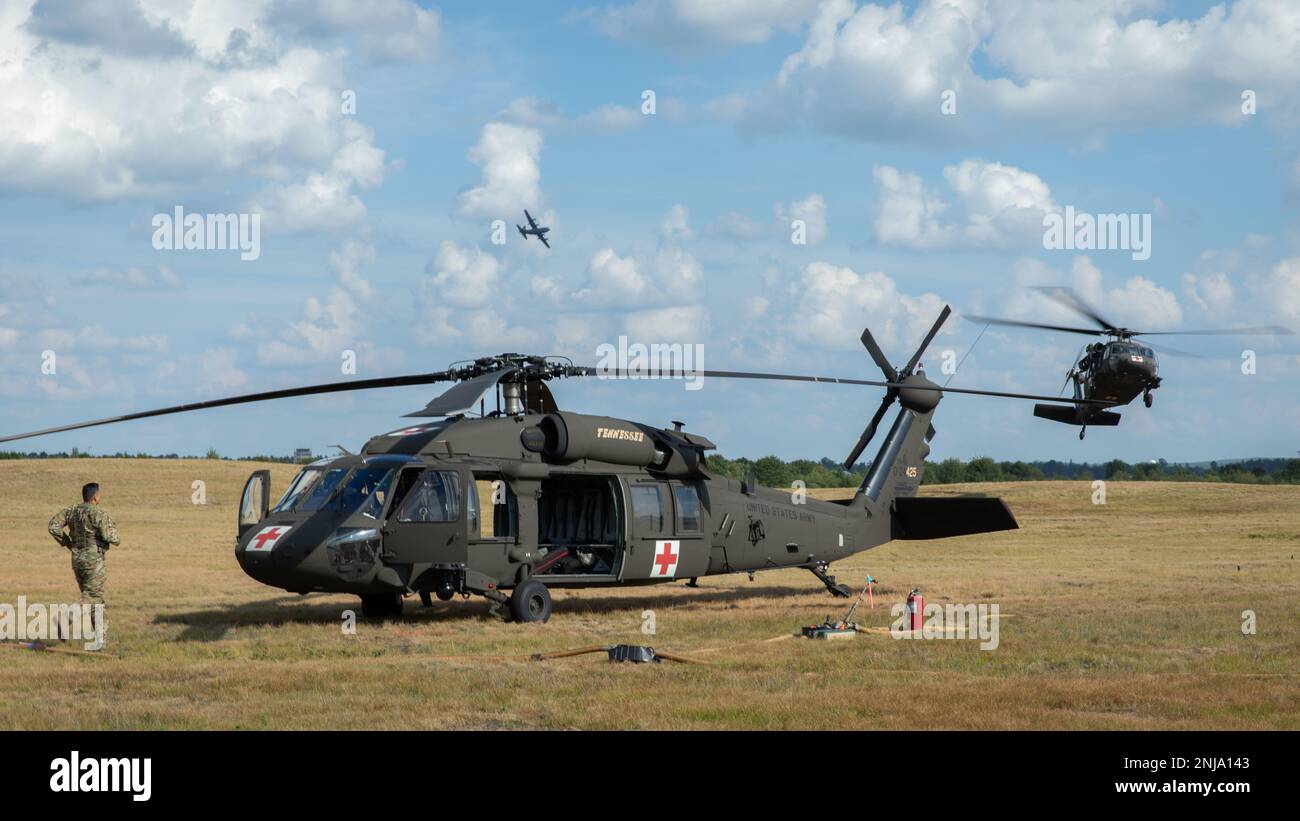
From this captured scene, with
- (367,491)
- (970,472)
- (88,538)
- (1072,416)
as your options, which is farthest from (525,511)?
(970,472)

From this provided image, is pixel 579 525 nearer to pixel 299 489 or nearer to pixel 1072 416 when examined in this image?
pixel 299 489

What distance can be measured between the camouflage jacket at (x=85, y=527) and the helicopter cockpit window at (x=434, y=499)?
4.06 m

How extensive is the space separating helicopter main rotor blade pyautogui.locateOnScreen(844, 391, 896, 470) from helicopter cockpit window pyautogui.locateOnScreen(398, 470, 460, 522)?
7.95m

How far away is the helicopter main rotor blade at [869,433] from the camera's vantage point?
24712 mm

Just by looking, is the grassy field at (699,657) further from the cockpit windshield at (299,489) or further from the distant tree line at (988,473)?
the distant tree line at (988,473)

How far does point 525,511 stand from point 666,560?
2903 millimetres

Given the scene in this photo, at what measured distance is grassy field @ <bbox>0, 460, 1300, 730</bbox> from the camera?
12.4 m

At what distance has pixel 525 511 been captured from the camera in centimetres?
2069

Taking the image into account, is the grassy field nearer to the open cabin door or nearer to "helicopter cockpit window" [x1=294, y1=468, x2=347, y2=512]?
the open cabin door

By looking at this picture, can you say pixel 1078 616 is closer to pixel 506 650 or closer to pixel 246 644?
pixel 506 650

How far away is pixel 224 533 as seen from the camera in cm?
4828

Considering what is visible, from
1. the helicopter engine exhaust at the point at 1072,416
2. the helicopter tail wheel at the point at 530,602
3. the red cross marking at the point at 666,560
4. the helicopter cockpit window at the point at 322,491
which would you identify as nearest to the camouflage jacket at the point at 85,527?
the helicopter cockpit window at the point at 322,491

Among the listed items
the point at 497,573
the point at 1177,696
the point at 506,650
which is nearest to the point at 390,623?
the point at 497,573
